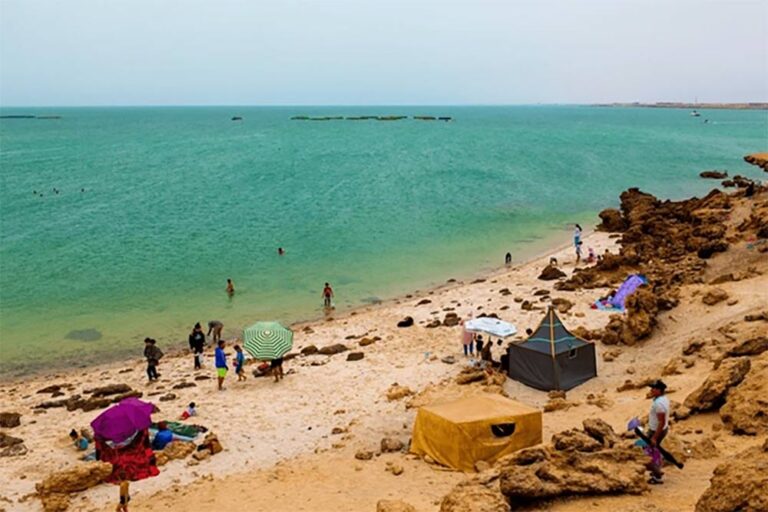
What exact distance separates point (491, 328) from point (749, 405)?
8.69 meters

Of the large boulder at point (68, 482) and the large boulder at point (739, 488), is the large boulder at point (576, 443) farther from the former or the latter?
the large boulder at point (68, 482)

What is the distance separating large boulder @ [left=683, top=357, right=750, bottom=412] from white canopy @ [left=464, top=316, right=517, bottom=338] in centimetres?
689

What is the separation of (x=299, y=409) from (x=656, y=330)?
11.1 m

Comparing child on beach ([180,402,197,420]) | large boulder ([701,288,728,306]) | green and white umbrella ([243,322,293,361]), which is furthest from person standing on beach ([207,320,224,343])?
large boulder ([701,288,728,306])

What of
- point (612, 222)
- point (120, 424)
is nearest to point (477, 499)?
point (120, 424)

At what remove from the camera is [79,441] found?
15.6 m

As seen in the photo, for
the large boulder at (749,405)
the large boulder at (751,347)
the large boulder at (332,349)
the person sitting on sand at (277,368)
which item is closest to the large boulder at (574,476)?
the large boulder at (749,405)

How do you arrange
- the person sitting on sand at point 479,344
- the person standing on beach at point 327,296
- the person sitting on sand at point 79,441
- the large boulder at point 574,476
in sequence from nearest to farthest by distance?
the large boulder at point 574,476 → the person sitting on sand at point 79,441 → the person sitting on sand at point 479,344 → the person standing on beach at point 327,296

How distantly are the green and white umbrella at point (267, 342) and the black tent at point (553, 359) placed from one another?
695 cm

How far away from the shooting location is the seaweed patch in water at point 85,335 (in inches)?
1037

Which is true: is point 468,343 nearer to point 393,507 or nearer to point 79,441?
point 79,441

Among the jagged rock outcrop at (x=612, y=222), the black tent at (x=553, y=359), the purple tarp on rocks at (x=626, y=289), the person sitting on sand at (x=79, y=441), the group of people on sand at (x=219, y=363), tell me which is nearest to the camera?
the person sitting on sand at (x=79, y=441)

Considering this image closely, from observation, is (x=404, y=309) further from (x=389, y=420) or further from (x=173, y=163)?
(x=173, y=163)

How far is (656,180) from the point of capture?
70.4 metres
